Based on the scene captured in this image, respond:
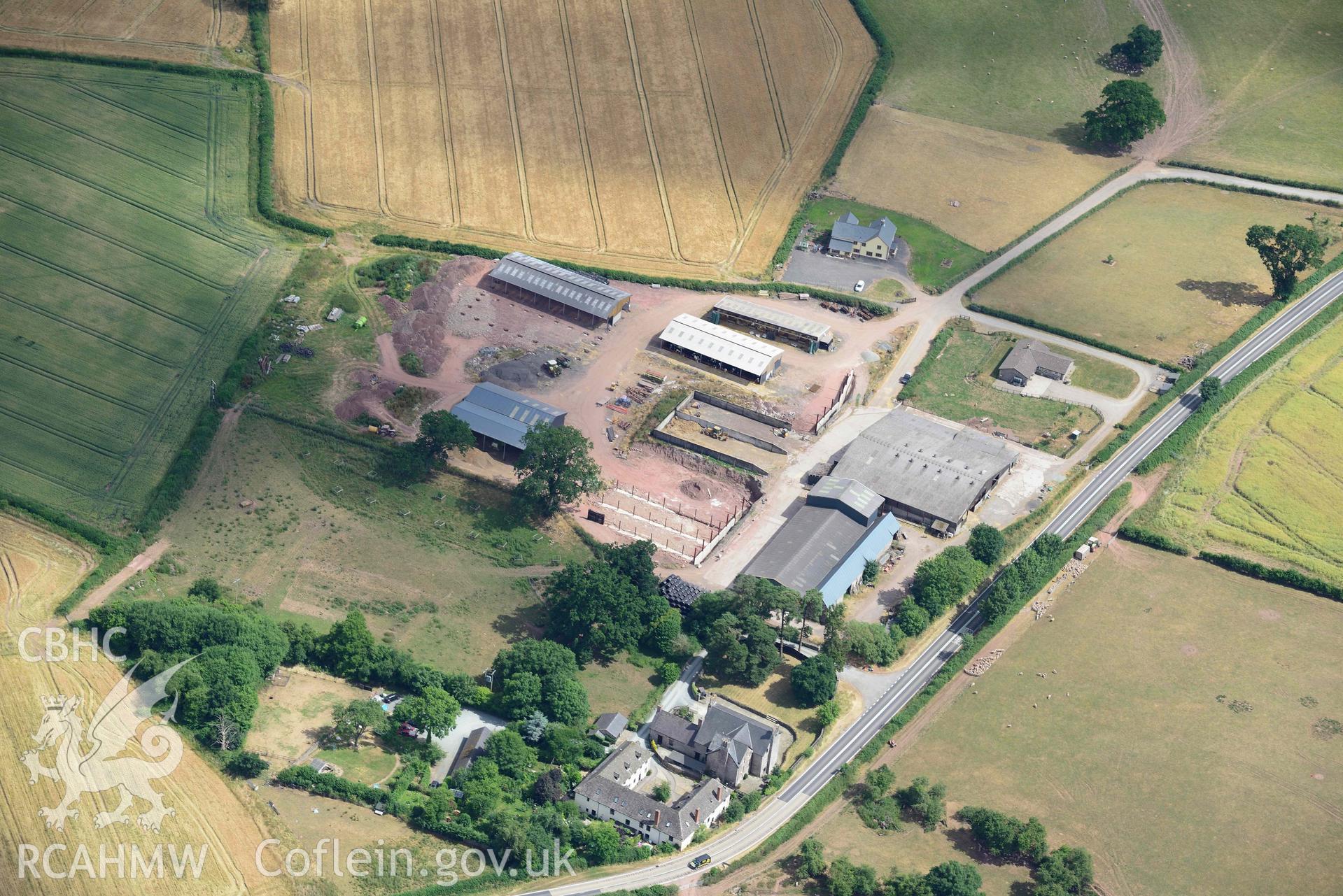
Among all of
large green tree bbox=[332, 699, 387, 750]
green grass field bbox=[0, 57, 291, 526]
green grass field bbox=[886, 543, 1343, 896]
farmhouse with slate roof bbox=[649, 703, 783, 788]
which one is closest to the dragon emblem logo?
large green tree bbox=[332, 699, 387, 750]

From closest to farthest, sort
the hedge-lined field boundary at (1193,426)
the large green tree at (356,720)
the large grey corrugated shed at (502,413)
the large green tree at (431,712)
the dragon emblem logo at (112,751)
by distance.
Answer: the dragon emblem logo at (112,751), the large green tree at (356,720), the large green tree at (431,712), the large grey corrugated shed at (502,413), the hedge-lined field boundary at (1193,426)

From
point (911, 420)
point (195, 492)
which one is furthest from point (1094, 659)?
point (195, 492)

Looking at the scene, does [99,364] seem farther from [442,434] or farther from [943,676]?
[943,676]

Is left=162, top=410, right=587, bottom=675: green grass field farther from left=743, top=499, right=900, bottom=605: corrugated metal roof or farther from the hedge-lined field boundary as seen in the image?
the hedge-lined field boundary

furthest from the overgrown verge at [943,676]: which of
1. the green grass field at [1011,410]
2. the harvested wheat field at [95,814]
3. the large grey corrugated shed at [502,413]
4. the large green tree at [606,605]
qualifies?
the large grey corrugated shed at [502,413]

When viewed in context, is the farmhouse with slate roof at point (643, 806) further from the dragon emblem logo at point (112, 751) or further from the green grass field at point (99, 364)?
the green grass field at point (99, 364)

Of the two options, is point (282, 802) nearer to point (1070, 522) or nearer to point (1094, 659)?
point (1094, 659)
